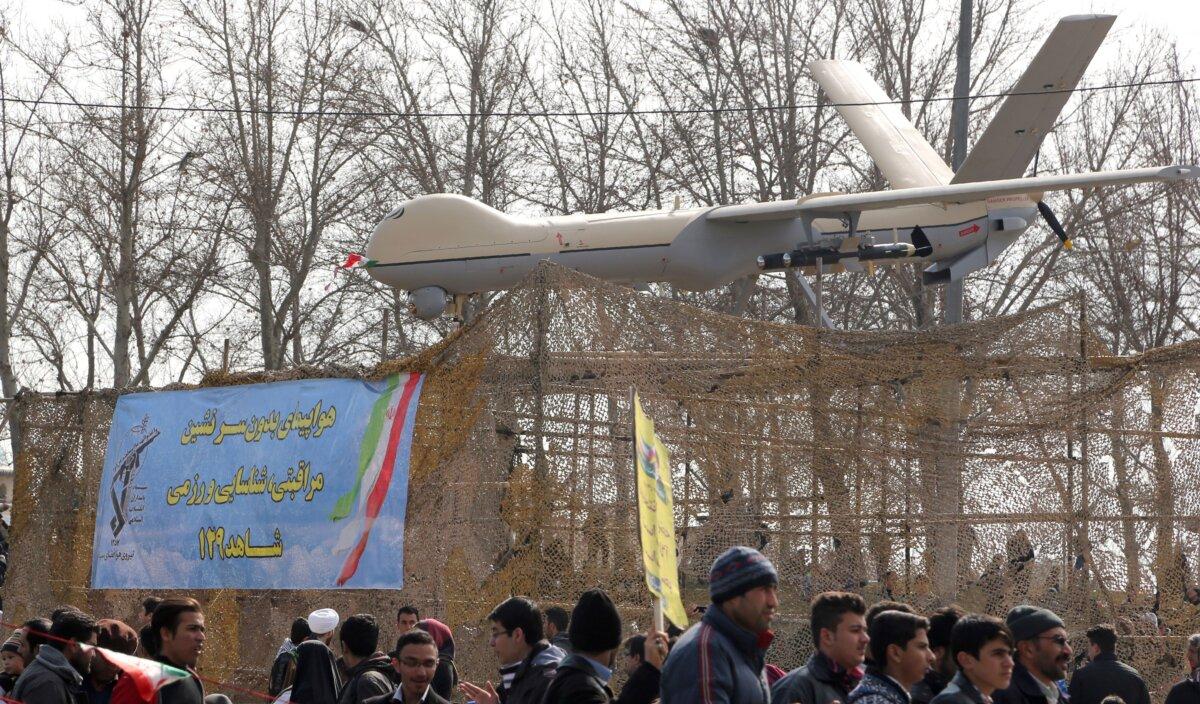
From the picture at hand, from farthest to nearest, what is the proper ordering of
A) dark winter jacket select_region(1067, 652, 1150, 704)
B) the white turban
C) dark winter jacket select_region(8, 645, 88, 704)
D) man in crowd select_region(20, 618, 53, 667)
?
1. the white turban
2. dark winter jacket select_region(1067, 652, 1150, 704)
3. man in crowd select_region(20, 618, 53, 667)
4. dark winter jacket select_region(8, 645, 88, 704)

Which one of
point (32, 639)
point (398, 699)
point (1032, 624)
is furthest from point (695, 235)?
point (1032, 624)

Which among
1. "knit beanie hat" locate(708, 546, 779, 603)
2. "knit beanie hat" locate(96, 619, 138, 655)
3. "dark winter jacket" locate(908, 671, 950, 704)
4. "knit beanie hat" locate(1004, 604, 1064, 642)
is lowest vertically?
"dark winter jacket" locate(908, 671, 950, 704)

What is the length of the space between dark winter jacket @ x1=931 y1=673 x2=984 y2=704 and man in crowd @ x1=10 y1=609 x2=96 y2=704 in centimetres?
366

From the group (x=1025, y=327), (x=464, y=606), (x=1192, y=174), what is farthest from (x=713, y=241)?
(x=464, y=606)

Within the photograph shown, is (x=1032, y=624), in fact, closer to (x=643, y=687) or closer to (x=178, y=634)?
(x=643, y=687)

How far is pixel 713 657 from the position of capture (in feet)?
16.9

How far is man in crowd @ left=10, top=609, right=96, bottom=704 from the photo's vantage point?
678 cm

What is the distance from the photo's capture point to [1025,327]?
1255cm

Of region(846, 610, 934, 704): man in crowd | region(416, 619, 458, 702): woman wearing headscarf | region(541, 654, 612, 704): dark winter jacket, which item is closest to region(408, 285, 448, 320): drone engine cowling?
region(416, 619, 458, 702): woman wearing headscarf

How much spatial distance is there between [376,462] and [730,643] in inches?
322

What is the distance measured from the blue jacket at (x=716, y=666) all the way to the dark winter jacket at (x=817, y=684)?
0.63 metres

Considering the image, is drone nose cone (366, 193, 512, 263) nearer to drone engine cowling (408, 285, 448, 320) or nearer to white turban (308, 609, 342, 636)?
drone engine cowling (408, 285, 448, 320)

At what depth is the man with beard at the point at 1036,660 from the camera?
21.0 ft

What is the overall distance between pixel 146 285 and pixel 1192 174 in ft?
66.5
